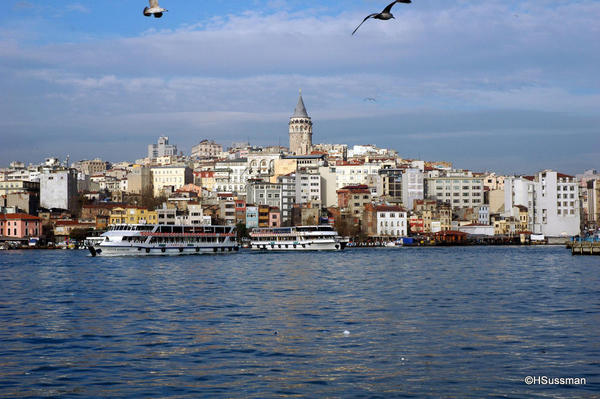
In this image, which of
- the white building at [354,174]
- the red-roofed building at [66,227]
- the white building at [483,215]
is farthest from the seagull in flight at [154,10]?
the white building at [354,174]

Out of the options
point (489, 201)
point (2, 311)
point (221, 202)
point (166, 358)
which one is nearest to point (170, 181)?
point (221, 202)

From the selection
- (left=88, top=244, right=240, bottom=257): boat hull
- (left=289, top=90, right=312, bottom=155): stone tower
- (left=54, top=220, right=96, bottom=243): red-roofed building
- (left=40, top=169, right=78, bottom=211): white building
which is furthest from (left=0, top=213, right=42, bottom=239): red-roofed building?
(left=289, top=90, right=312, bottom=155): stone tower

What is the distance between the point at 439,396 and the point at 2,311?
42.5 ft

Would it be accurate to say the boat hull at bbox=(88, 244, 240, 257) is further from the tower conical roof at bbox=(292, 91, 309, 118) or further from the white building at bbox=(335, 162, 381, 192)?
the tower conical roof at bbox=(292, 91, 309, 118)

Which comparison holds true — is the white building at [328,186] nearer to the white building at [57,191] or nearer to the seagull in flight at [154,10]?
the white building at [57,191]

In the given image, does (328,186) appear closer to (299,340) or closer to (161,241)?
(161,241)

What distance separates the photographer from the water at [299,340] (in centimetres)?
1165

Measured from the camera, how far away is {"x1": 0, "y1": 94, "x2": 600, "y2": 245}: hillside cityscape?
276 ft

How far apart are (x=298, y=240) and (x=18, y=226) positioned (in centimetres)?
3075

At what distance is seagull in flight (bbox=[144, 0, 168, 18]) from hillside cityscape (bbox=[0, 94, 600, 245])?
69.0 metres

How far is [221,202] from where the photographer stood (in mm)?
87375

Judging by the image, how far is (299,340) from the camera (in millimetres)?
15078

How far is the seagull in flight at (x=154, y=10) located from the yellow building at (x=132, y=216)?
6977 centimetres

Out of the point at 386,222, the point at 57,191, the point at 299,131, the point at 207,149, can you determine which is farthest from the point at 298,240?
the point at 207,149
